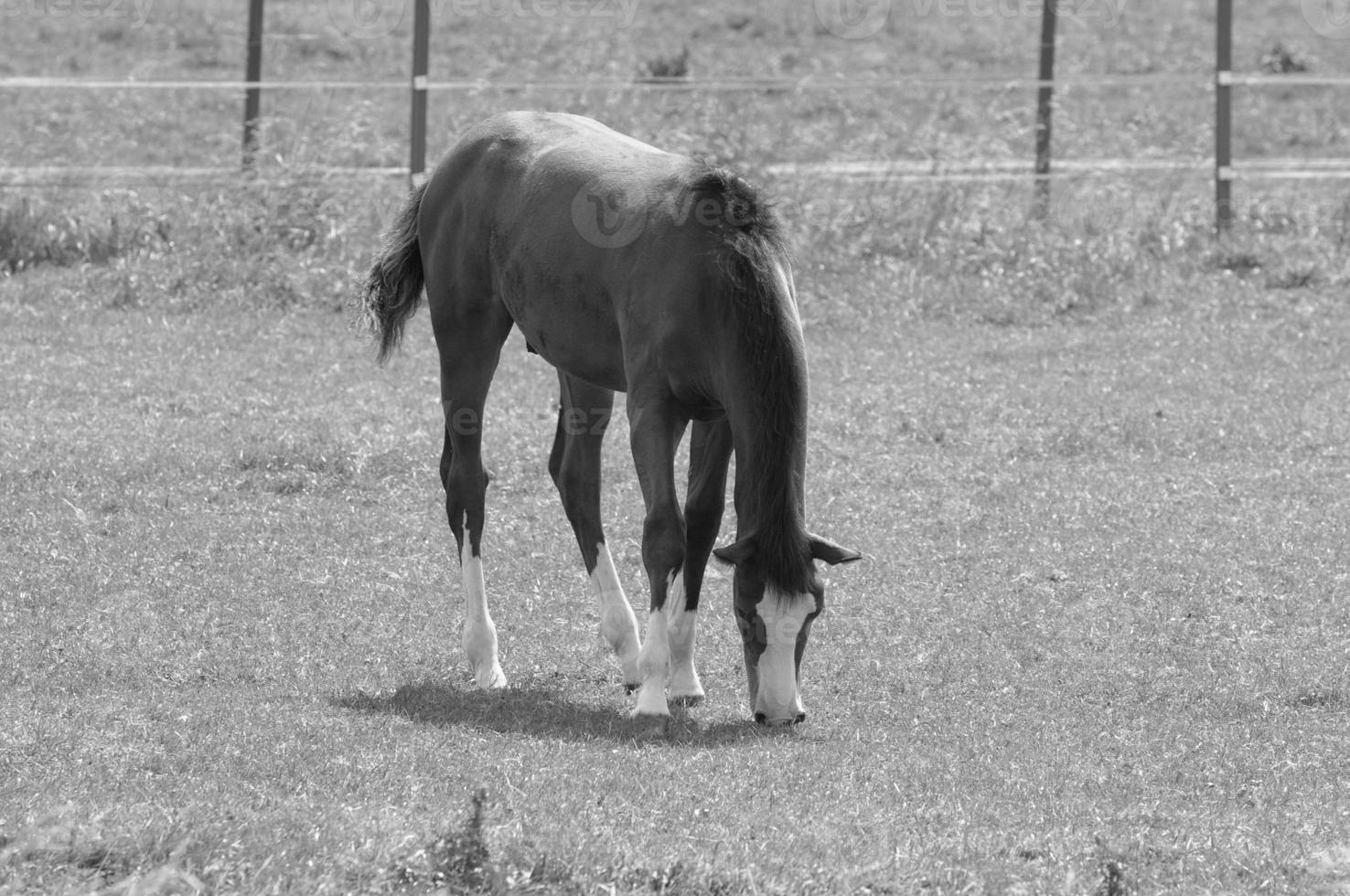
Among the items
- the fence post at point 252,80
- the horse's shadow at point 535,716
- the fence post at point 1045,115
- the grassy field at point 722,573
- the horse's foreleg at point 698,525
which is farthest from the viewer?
the fence post at point 1045,115

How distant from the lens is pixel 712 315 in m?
5.91

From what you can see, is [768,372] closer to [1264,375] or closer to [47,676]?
[47,676]

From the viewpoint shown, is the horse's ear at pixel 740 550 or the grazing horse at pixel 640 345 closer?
the horse's ear at pixel 740 550

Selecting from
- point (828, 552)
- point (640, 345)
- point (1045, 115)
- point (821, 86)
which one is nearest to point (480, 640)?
point (640, 345)

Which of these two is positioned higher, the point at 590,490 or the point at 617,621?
the point at 590,490

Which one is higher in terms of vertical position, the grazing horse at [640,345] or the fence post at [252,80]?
the fence post at [252,80]

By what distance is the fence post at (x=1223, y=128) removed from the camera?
1478 cm

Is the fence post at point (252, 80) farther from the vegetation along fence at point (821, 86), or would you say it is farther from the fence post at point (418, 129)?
the fence post at point (418, 129)

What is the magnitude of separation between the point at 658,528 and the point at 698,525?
0.18 meters

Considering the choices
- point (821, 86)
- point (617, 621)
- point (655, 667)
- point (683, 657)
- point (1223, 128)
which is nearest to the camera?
point (655, 667)

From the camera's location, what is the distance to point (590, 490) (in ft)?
23.3

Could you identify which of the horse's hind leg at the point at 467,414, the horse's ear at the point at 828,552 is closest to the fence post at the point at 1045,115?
the horse's hind leg at the point at 467,414

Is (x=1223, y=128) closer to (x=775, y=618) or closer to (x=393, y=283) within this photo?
(x=393, y=283)

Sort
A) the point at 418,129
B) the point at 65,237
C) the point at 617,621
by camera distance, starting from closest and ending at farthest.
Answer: the point at 617,621 < the point at 65,237 < the point at 418,129
